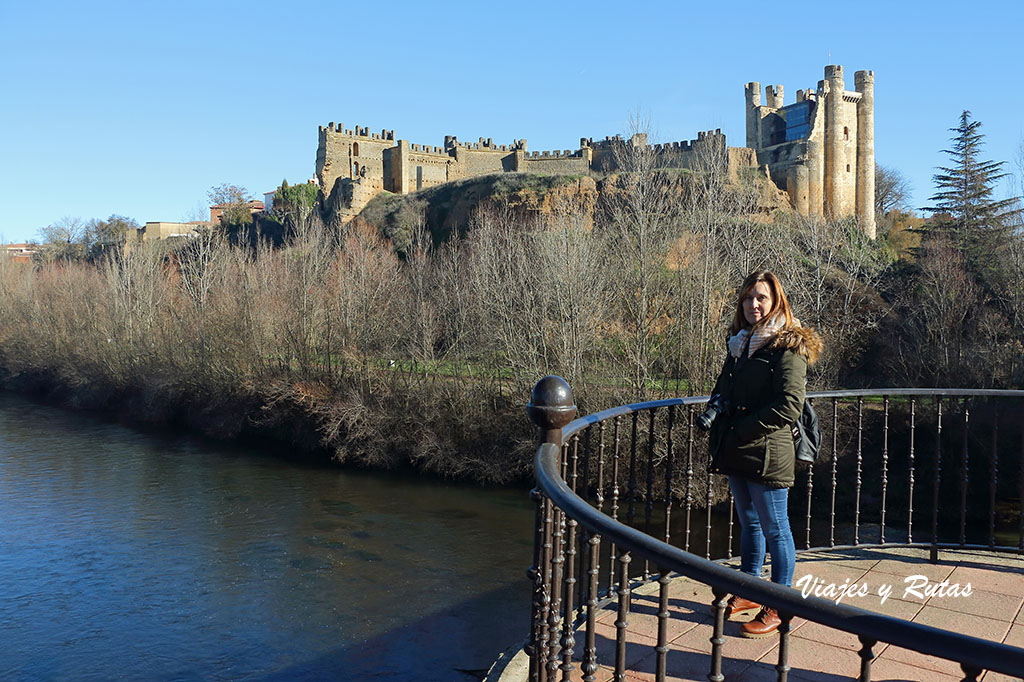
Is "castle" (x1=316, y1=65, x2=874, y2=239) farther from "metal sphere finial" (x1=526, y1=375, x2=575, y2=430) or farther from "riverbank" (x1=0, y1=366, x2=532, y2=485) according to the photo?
"metal sphere finial" (x1=526, y1=375, x2=575, y2=430)

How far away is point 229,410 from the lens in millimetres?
30750

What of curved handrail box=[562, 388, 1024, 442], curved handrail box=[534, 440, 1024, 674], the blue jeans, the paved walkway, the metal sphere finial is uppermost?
the metal sphere finial

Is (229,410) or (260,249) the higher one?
(260,249)

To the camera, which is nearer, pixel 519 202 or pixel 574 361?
pixel 574 361

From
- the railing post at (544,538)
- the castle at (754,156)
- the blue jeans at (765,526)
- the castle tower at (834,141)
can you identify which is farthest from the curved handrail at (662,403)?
the castle tower at (834,141)

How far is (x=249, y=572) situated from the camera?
16.5m

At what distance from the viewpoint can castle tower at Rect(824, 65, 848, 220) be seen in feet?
167

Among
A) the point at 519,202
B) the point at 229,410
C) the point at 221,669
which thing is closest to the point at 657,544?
the point at 221,669

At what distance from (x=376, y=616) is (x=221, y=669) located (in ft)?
9.65

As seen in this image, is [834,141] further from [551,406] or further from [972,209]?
[551,406]

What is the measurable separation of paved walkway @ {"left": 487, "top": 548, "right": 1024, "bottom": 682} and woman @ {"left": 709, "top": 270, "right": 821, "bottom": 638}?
240 mm

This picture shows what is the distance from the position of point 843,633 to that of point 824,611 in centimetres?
293

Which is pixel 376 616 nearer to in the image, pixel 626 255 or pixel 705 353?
pixel 705 353

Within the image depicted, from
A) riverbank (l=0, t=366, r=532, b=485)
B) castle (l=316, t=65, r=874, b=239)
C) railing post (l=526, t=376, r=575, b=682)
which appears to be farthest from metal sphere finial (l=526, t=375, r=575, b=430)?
castle (l=316, t=65, r=874, b=239)
